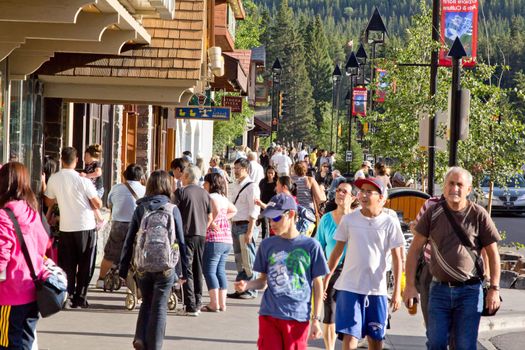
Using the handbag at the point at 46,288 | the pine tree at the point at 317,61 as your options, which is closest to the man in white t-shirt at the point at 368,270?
the handbag at the point at 46,288

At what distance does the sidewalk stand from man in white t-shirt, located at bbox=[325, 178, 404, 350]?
225cm

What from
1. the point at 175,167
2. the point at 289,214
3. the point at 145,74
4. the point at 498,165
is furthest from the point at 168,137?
the point at 289,214

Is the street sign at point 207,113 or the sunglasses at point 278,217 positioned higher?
the street sign at point 207,113

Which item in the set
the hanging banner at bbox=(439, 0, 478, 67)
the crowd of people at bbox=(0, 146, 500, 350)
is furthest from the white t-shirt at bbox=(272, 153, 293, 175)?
the crowd of people at bbox=(0, 146, 500, 350)

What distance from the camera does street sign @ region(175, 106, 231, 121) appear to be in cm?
2675

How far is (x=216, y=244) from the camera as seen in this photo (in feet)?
42.7

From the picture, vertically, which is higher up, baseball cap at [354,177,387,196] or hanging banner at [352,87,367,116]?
hanging banner at [352,87,367,116]

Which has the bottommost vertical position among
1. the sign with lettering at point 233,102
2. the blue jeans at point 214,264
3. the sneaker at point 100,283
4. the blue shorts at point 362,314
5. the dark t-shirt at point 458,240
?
the sneaker at point 100,283

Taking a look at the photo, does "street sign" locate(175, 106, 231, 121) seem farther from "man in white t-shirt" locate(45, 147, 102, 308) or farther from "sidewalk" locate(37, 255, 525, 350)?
"man in white t-shirt" locate(45, 147, 102, 308)

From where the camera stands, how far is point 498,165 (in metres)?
19.8

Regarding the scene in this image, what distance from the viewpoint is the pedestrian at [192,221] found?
40.9ft

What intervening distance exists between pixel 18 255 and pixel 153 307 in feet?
8.10

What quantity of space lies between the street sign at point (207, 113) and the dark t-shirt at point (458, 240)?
18731 millimetres

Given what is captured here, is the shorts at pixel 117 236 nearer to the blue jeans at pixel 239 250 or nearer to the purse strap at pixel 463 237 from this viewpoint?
the blue jeans at pixel 239 250
